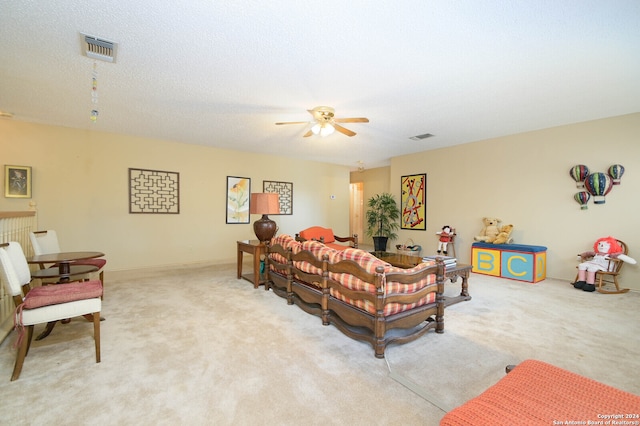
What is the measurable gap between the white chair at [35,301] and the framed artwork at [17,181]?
3.11 meters

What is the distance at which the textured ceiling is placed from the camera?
78.2 inches

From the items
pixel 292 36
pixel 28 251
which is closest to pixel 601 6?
pixel 292 36

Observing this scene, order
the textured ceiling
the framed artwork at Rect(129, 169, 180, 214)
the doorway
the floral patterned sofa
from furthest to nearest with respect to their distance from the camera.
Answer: the doorway → the framed artwork at Rect(129, 169, 180, 214) → the floral patterned sofa → the textured ceiling

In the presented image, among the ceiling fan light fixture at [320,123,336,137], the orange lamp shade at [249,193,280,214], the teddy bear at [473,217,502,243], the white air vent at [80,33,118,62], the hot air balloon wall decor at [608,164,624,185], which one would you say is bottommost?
the teddy bear at [473,217,502,243]

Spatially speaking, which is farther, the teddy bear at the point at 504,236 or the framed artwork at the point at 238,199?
the framed artwork at the point at 238,199

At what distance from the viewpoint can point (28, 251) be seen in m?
3.48

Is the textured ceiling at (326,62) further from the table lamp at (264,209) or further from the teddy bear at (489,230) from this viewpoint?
the teddy bear at (489,230)

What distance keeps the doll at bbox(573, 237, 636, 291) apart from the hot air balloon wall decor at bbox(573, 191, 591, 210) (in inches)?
21.9

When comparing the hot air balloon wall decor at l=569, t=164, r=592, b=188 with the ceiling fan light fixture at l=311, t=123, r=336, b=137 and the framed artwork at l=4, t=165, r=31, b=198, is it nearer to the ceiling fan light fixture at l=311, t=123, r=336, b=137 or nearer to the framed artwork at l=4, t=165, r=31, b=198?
the ceiling fan light fixture at l=311, t=123, r=336, b=137

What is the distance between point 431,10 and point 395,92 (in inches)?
52.0

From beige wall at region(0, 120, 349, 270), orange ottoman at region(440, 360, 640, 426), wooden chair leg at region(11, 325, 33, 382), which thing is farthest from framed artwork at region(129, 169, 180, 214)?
orange ottoman at region(440, 360, 640, 426)

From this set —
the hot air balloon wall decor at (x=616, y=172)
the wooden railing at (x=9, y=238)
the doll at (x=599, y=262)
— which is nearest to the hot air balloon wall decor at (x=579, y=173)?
the hot air balloon wall decor at (x=616, y=172)

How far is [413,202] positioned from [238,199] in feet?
13.7

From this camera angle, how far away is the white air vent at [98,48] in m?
2.29
